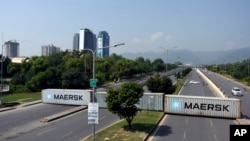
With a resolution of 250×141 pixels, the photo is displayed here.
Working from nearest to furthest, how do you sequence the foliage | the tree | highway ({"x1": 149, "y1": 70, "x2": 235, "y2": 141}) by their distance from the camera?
highway ({"x1": 149, "y1": 70, "x2": 235, "y2": 141}) < the tree < the foliage

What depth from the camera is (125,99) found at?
31438mm

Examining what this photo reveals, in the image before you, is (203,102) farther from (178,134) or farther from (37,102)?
(37,102)

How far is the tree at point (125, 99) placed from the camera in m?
31.4

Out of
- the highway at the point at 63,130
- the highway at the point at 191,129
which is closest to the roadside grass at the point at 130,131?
the highway at the point at 191,129

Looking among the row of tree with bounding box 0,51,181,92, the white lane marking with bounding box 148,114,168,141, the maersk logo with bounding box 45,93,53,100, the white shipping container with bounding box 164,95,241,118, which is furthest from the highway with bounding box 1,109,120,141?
the row of tree with bounding box 0,51,181,92

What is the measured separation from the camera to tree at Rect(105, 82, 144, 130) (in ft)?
103

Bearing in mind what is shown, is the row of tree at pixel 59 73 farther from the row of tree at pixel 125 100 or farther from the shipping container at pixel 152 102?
the row of tree at pixel 125 100

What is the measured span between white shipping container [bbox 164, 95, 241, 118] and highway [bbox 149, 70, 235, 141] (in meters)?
0.90

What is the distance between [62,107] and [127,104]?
65.1ft

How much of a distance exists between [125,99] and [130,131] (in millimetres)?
3077

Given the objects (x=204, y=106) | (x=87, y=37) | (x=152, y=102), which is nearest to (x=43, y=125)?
(x=152, y=102)

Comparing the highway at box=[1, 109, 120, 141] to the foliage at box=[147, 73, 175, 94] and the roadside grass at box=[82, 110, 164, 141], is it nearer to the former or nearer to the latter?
the roadside grass at box=[82, 110, 164, 141]

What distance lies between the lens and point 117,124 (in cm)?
3394

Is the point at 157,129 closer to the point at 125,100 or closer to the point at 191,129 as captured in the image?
the point at 191,129
